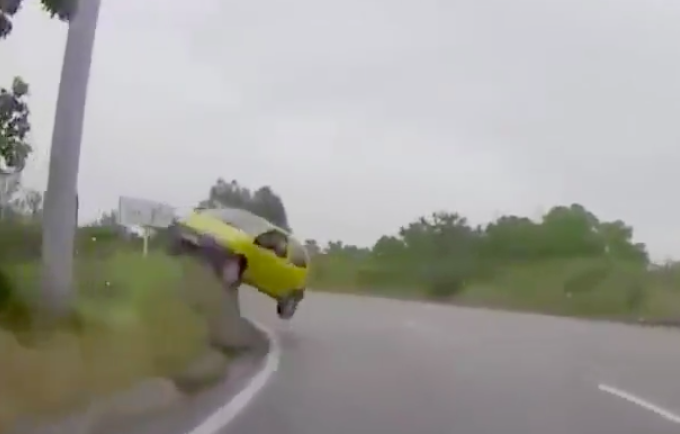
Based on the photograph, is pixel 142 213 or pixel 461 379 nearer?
pixel 461 379

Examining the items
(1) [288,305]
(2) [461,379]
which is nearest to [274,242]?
(1) [288,305]

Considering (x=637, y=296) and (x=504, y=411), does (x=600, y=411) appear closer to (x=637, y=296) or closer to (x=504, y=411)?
(x=504, y=411)

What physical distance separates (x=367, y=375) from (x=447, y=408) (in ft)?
12.9

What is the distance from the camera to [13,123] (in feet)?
60.3

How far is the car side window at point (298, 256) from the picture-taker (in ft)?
96.1

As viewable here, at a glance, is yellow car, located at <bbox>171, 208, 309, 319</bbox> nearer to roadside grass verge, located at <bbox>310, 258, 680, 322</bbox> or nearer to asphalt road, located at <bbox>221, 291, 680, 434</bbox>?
asphalt road, located at <bbox>221, 291, 680, 434</bbox>

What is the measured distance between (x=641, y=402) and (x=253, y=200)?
63.1ft

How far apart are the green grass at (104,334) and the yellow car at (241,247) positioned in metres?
1.62

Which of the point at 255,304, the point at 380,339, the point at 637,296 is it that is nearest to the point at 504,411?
the point at 380,339

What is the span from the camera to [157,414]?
13305 mm

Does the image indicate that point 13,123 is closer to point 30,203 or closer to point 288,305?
point 30,203

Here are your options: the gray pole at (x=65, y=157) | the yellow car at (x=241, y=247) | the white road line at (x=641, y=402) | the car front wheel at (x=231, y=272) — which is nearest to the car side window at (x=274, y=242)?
the yellow car at (x=241, y=247)

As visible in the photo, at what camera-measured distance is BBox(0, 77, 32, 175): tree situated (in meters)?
18.1

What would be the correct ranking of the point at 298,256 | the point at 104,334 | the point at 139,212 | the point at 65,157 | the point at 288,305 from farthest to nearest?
1. the point at 288,305
2. the point at 298,256
3. the point at 139,212
4. the point at 104,334
5. the point at 65,157
